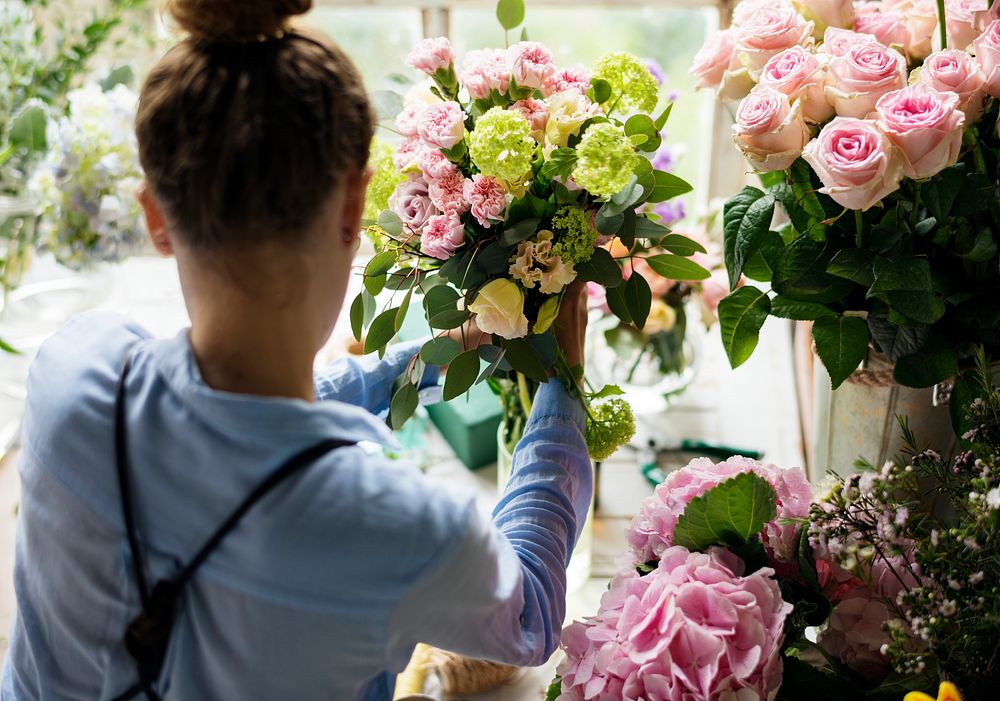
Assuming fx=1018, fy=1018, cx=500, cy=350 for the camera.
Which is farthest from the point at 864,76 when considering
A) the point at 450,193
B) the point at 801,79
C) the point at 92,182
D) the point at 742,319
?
the point at 92,182

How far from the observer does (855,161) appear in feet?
2.66

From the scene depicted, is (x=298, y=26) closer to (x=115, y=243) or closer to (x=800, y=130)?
(x=800, y=130)

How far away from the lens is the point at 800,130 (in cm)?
88

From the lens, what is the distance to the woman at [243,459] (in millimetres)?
631

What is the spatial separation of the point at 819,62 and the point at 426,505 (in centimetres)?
54

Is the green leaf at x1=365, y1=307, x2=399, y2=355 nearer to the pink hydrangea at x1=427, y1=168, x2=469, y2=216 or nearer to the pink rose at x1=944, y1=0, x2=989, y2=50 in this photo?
the pink hydrangea at x1=427, y1=168, x2=469, y2=216

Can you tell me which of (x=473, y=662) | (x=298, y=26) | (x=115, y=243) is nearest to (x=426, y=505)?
(x=298, y=26)

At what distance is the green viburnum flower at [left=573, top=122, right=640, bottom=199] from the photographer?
0.80 metres

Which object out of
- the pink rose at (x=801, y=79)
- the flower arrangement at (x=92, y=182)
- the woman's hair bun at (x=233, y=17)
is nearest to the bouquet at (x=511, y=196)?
the pink rose at (x=801, y=79)

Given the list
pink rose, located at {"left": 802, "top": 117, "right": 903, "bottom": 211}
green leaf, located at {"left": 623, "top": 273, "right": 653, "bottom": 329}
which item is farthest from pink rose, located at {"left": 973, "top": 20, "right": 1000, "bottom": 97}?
green leaf, located at {"left": 623, "top": 273, "right": 653, "bottom": 329}

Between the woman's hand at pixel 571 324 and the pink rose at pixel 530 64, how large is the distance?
188mm

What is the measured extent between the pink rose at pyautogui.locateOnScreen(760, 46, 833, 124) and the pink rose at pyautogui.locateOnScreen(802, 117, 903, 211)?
6cm

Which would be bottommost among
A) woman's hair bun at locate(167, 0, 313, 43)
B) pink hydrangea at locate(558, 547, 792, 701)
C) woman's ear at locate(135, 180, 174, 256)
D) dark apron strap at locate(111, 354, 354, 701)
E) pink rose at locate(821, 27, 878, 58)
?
pink hydrangea at locate(558, 547, 792, 701)

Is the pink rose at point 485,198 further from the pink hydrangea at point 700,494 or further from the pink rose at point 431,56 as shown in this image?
the pink hydrangea at point 700,494
